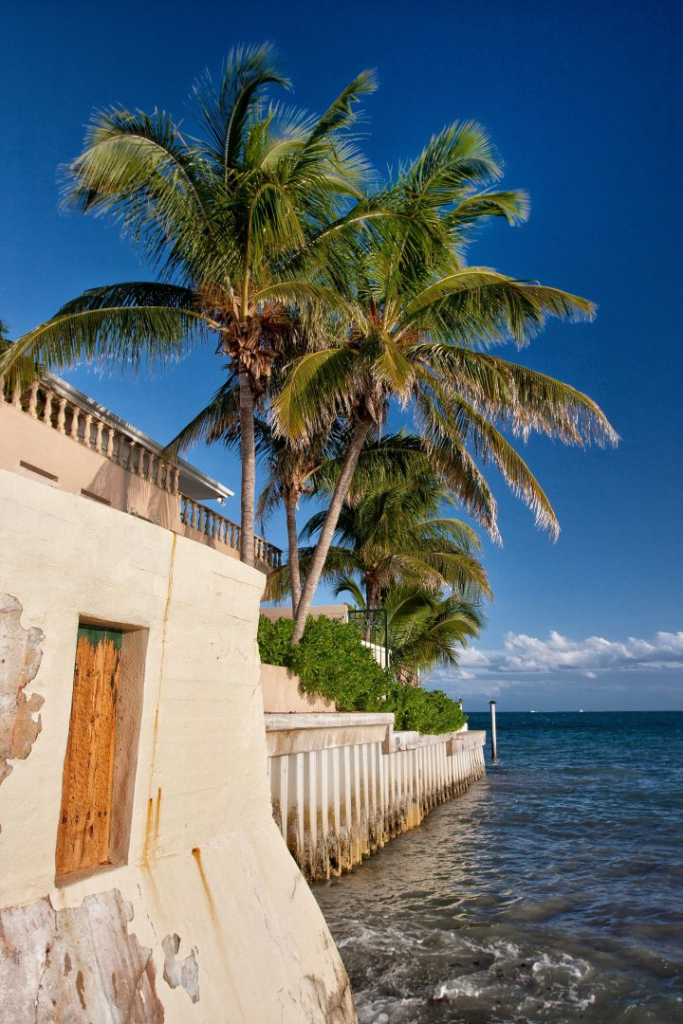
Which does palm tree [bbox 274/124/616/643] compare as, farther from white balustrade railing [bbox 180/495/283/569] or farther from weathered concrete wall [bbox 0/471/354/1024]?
weathered concrete wall [bbox 0/471/354/1024]

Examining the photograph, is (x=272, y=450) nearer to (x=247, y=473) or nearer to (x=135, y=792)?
(x=247, y=473)

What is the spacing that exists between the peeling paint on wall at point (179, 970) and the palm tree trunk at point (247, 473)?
32.0 ft

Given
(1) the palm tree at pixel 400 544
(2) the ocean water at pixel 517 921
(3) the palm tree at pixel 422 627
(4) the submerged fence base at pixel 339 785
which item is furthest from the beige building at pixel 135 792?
(3) the palm tree at pixel 422 627

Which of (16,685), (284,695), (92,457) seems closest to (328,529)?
(284,695)

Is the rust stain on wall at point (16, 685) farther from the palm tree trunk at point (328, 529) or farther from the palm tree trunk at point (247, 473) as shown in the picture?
the palm tree trunk at point (328, 529)

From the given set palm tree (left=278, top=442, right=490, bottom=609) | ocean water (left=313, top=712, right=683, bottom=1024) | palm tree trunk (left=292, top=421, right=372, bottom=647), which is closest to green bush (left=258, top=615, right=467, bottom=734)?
palm tree trunk (left=292, top=421, right=372, bottom=647)

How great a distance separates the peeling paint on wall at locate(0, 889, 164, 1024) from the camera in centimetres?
283

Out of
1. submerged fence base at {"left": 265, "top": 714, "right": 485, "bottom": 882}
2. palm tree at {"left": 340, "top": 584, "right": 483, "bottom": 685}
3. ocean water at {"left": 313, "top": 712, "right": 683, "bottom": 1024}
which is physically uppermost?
palm tree at {"left": 340, "top": 584, "right": 483, "bottom": 685}

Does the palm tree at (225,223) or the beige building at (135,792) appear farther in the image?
the palm tree at (225,223)

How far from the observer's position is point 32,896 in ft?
9.95

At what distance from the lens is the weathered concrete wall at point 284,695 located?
1122 cm

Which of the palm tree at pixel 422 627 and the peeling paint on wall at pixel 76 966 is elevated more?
the palm tree at pixel 422 627

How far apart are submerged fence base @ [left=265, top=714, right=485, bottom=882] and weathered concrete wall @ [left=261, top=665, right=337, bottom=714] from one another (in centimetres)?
71

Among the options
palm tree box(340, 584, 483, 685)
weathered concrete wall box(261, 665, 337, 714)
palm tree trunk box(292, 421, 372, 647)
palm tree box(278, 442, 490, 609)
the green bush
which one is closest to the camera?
weathered concrete wall box(261, 665, 337, 714)
